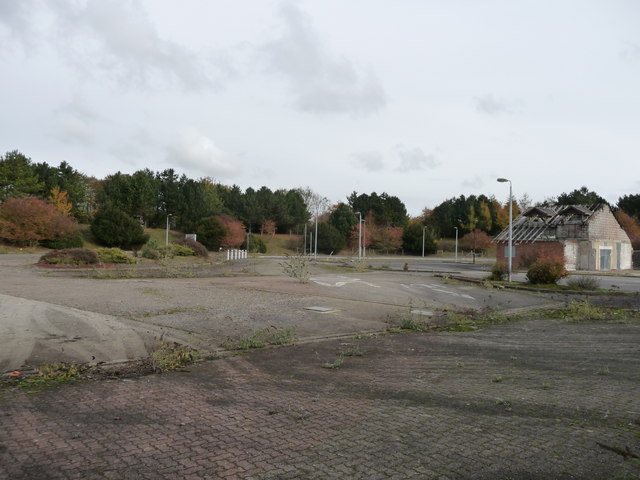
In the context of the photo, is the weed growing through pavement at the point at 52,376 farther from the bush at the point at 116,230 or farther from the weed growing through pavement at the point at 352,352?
the bush at the point at 116,230

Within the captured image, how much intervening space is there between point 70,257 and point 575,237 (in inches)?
1711

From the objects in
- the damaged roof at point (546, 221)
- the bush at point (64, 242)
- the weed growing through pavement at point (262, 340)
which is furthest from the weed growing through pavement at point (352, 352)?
the bush at point (64, 242)

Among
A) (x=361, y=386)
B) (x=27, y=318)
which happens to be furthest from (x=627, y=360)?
(x=27, y=318)

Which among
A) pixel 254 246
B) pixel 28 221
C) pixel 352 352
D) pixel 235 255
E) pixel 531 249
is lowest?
pixel 352 352

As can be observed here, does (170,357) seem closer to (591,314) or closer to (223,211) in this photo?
(591,314)

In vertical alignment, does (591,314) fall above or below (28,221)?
below

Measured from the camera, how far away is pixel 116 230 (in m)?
57.9

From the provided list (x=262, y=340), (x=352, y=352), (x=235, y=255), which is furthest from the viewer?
(x=235, y=255)

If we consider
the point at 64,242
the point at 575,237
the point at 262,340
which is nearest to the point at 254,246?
the point at 64,242

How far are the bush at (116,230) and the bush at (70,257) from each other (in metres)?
28.9

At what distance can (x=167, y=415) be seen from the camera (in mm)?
5039

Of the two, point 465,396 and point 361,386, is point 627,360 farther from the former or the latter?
point 361,386

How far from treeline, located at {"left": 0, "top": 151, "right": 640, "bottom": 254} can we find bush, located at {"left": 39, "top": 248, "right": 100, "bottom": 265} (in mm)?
19376

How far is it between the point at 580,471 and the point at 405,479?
1.40m
